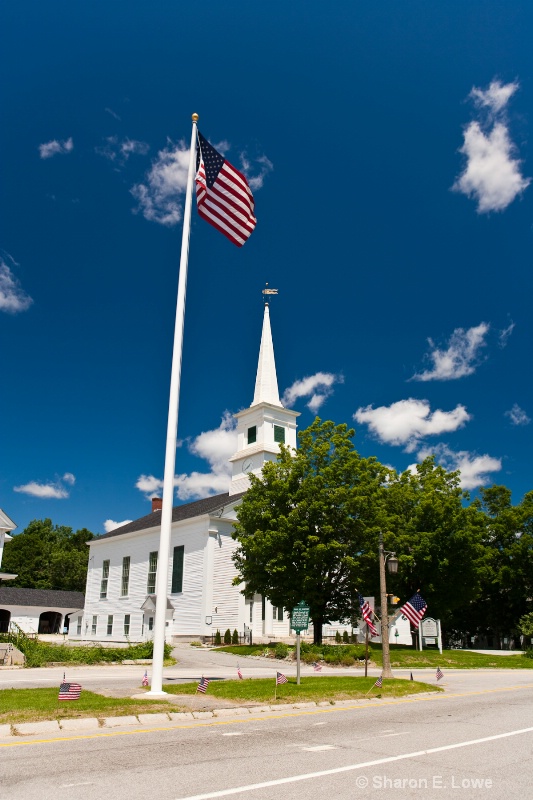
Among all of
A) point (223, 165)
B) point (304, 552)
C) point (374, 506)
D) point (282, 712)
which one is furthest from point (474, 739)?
point (374, 506)

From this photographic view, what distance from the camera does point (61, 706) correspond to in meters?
11.4

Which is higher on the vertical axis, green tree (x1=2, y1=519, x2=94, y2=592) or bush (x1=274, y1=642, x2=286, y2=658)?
green tree (x1=2, y1=519, x2=94, y2=592)

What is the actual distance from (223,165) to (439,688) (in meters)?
16.6

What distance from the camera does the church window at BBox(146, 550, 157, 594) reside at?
47.7 metres

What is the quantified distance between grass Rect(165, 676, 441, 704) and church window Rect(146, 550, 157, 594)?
3071cm

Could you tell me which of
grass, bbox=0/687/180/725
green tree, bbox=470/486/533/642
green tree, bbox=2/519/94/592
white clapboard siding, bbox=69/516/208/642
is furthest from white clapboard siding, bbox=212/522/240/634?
green tree, bbox=2/519/94/592

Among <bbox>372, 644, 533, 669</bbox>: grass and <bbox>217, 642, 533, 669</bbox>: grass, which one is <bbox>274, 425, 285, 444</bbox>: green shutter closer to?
<bbox>217, 642, 533, 669</bbox>: grass

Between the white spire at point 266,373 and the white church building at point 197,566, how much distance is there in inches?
3.3

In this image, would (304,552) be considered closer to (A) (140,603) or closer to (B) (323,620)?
(B) (323,620)

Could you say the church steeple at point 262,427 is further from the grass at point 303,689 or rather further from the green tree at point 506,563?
the grass at point 303,689

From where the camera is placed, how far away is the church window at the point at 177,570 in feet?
146

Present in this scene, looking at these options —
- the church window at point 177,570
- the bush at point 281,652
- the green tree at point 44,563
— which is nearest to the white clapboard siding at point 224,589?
the church window at point 177,570

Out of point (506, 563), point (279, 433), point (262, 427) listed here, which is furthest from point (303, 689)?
point (506, 563)

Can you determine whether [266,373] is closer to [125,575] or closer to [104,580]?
[125,575]
